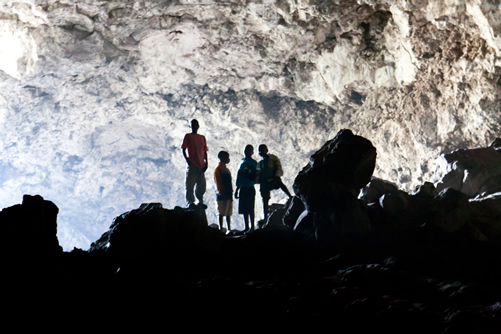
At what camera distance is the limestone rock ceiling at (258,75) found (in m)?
7.49

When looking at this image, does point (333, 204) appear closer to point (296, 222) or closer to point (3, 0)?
point (296, 222)

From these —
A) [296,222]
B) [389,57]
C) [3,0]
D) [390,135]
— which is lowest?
[296,222]

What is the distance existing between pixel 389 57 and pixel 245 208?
5.47 metres

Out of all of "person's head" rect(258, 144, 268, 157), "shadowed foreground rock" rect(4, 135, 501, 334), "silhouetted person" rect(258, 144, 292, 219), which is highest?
"person's head" rect(258, 144, 268, 157)

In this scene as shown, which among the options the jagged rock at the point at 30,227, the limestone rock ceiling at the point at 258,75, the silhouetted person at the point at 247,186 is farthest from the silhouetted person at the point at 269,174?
the limestone rock ceiling at the point at 258,75

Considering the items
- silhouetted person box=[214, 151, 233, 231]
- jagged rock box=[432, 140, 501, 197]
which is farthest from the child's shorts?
jagged rock box=[432, 140, 501, 197]

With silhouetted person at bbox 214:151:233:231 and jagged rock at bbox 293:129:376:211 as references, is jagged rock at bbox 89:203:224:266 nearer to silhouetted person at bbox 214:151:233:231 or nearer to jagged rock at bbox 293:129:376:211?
jagged rock at bbox 293:129:376:211

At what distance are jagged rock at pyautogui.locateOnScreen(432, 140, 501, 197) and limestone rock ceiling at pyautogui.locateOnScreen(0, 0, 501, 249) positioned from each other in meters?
1.70

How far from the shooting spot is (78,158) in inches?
752

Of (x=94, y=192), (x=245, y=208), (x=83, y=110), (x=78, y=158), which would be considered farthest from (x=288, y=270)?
(x=94, y=192)

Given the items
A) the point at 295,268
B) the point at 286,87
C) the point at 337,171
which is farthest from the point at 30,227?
the point at 286,87

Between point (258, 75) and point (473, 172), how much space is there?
295 inches

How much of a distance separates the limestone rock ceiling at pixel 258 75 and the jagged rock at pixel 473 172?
1.70 m

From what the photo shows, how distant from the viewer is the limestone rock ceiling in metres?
7.49
